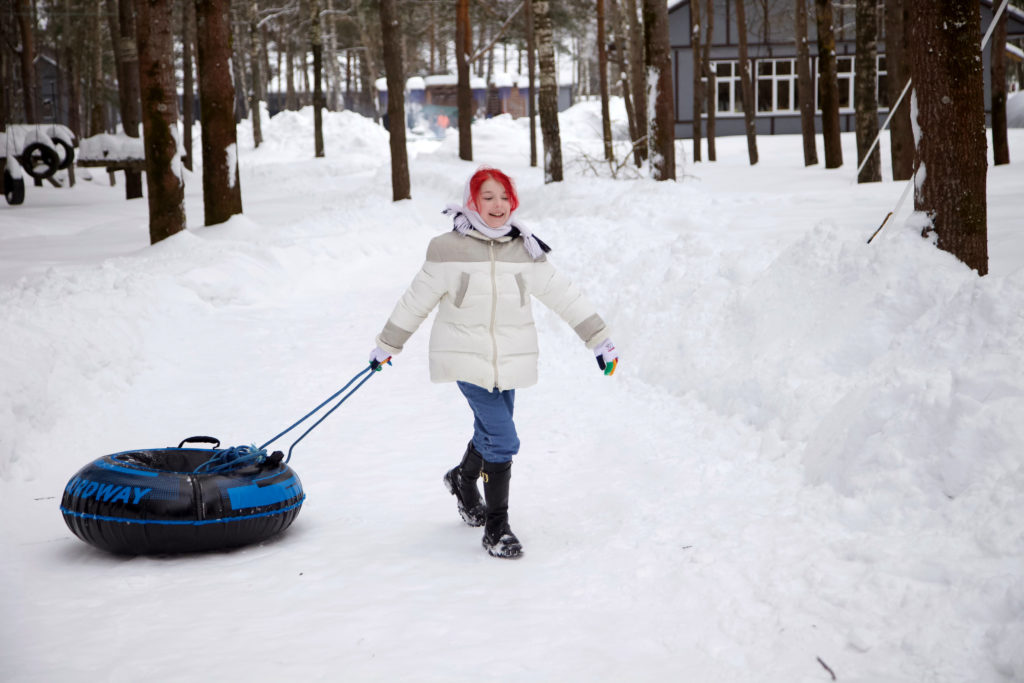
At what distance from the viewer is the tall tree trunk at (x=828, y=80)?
17156mm

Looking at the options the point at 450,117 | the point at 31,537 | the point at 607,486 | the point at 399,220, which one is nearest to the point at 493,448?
the point at 607,486

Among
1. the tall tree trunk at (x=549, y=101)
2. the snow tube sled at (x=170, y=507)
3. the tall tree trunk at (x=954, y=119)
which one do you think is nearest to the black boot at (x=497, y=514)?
the snow tube sled at (x=170, y=507)

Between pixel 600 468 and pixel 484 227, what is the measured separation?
6.60 ft

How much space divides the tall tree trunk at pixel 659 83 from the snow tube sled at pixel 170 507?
40.4 feet

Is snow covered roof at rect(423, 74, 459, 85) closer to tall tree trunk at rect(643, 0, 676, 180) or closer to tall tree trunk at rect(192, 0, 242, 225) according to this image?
tall tree trunk at rect(643, 0, 676, 180)

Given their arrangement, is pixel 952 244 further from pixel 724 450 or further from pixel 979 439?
pixel 979 439

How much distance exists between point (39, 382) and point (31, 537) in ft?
6.45

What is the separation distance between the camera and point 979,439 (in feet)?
13.0

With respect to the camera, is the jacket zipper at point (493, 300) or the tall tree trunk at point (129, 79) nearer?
the jacket zipper at point (493, 300)

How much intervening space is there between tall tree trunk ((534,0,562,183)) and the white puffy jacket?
14732 millimetres

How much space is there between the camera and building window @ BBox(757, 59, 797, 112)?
3859 centimetres

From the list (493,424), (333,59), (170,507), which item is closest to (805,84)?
(493,424)

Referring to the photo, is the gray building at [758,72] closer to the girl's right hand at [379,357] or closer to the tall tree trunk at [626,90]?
the tall tree trunk at [626,90]

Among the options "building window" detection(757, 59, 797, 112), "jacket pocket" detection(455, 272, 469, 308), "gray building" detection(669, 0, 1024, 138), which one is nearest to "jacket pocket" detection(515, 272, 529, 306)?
"jacket pocket" detection(455, 272, 469, 308)
